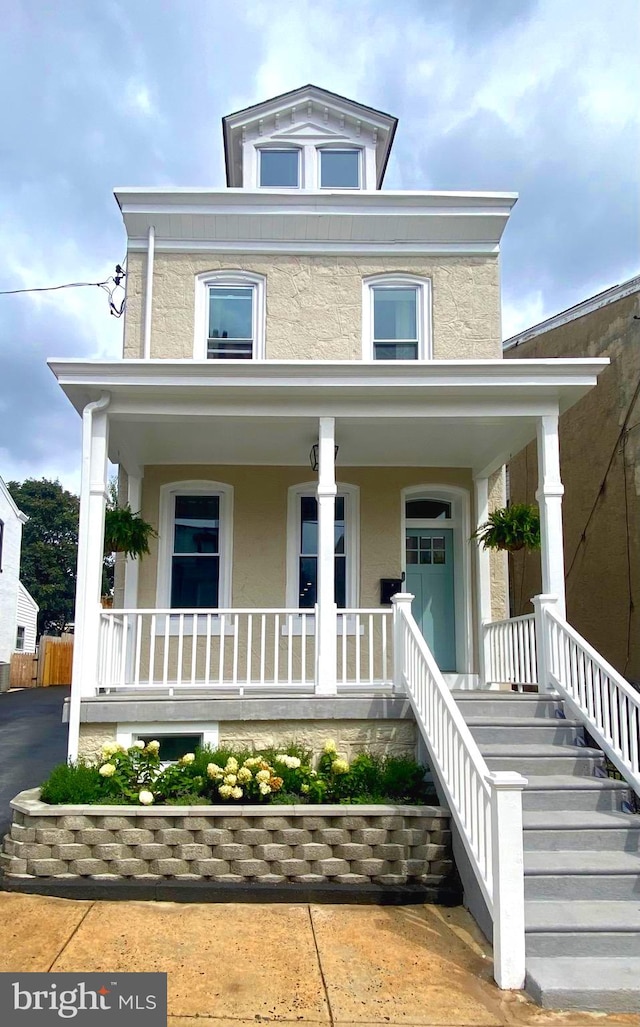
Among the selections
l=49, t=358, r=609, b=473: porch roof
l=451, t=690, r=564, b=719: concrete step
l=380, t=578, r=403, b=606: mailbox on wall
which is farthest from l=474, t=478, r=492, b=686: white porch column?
l=451, t=690, r=564, b=719: concrete step

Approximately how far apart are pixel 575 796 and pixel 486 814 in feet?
4.76

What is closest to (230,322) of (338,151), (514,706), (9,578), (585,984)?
(338,151)

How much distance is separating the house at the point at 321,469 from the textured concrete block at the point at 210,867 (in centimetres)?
129

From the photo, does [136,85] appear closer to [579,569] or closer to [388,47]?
[388,47]

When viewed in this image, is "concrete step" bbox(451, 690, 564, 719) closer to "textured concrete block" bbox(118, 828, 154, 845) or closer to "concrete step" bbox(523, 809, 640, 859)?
"concrete step" bbox(523, 809, 640, 859)

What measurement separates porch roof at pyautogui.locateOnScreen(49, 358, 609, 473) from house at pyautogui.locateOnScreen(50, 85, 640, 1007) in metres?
0.02

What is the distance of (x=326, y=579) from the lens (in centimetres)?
696

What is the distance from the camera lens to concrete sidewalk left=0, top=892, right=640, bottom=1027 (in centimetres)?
371

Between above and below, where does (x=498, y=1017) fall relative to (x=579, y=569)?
below

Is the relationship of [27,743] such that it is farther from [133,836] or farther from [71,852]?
[133,836]

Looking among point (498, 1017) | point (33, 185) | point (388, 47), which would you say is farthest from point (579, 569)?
point (33, 185)

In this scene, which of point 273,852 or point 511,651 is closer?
point 273,852

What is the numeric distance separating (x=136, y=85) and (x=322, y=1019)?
974 centimetres

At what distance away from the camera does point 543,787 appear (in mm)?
5473
